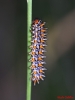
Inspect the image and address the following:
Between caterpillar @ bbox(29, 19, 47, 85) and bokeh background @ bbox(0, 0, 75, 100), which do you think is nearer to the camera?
caterpillar @ bbox(29, 19, 47, 85)
